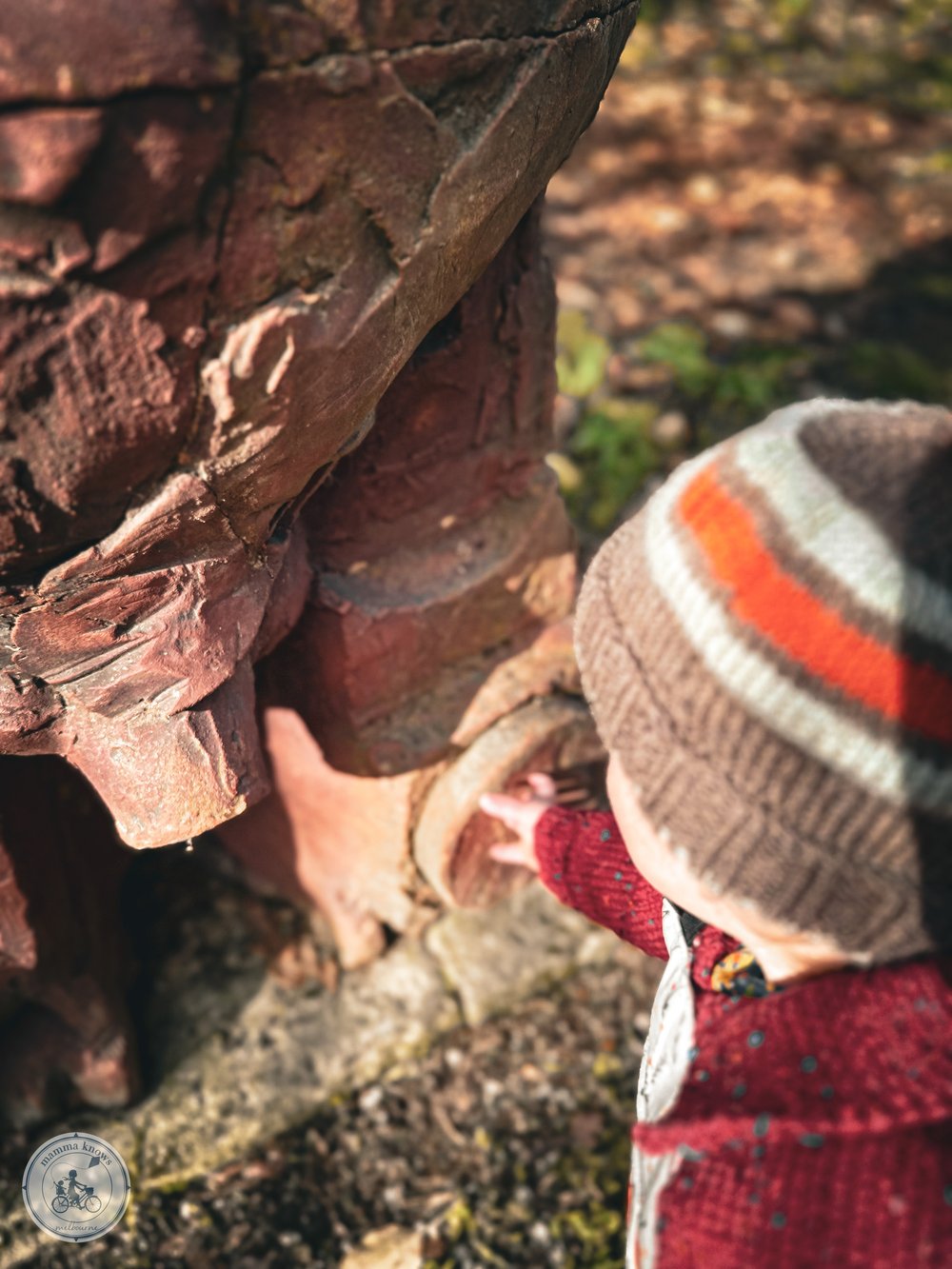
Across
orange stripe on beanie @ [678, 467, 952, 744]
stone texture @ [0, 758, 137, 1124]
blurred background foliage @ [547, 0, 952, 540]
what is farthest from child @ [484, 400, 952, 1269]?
blurred background foliage @ [547, 0, 952, 540]

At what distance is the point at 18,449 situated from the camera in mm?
937

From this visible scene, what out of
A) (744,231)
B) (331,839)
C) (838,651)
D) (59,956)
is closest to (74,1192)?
(59,956)

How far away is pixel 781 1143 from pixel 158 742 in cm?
75

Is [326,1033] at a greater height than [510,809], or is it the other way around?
[510,809]

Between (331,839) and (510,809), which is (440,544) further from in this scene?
(331,839)

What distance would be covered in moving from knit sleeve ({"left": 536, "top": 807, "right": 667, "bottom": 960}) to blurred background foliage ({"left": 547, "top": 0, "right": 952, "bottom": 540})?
1.40 metres

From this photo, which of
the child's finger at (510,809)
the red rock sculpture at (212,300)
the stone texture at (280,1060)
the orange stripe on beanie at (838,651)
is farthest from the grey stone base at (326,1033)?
the orange stripe on beanie at (838,651)

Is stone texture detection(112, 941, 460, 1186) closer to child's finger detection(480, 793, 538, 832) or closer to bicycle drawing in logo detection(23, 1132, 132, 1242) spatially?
bicycle drawing in logo detection(23, 1132, 132, 1242)

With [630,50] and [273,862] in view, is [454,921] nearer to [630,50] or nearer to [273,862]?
[273,862]

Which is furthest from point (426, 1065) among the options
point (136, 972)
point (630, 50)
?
point (630, 50)

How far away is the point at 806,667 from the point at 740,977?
51cm

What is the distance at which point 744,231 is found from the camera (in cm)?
396

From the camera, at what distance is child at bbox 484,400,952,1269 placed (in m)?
0.92

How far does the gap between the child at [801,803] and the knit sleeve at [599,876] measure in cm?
34
